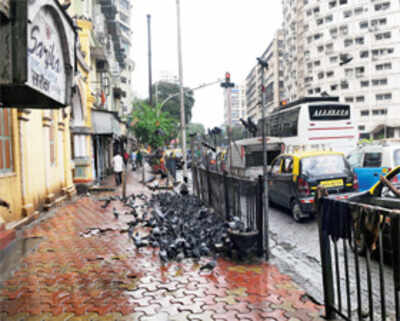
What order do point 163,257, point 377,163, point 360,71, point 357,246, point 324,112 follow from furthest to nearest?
point 360,71 < point 324,112 < point 377,163 < point 163,257 < point 357,246

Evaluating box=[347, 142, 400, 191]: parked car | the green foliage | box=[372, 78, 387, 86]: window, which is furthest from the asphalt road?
box=[372, 78, 387, 86]: window

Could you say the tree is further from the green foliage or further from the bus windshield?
the bus windshield

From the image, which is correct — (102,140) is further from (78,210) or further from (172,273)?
(172,273)

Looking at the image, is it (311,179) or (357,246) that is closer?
(357,246)

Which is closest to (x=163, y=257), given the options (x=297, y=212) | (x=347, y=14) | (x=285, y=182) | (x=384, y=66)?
(x=297, y=212)

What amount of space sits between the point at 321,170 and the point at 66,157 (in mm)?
8445

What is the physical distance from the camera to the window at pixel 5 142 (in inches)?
282

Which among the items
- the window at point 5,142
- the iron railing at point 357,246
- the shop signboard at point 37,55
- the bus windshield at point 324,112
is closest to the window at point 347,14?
the bus windshield at point 324,112

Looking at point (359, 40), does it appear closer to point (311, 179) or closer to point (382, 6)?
point (382, 6)

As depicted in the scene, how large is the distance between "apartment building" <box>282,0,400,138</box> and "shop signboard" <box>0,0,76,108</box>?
189ft

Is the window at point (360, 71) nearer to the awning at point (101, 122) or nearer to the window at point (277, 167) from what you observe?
the awning at point (101, 122)

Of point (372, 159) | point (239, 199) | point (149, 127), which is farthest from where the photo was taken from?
point (149, 127)

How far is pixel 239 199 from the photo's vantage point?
666 cm

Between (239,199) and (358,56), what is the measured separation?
62.3 m
